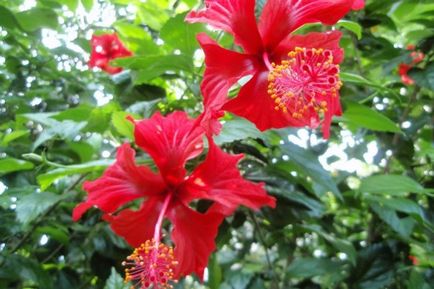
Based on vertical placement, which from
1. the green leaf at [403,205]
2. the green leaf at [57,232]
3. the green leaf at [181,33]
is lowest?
the green leaf at [57,232]

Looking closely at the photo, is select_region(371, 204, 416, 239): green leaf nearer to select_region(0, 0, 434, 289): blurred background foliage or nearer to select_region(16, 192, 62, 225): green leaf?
select_region(0, 0, 434, 289): blurred background foliage

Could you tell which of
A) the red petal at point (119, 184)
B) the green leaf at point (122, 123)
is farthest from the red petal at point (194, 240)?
the green leaf at point (122, 123)

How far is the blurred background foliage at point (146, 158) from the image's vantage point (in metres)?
1.29

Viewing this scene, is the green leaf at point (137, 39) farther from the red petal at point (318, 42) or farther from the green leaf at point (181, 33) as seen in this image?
the red petal at point (318, 42)

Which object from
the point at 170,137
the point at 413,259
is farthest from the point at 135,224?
the point at 413,259

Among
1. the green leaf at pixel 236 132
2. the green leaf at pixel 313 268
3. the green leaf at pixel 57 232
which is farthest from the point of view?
the green leaf at pixel 313 268

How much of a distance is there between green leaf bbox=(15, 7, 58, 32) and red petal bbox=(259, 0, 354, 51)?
931 mm

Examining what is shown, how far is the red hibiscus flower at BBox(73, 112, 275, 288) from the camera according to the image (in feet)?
3.64

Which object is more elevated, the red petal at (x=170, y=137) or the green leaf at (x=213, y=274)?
the red petal at (x=170, y=137)

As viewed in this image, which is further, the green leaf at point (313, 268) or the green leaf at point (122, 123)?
the green leaf at point (313, 268)

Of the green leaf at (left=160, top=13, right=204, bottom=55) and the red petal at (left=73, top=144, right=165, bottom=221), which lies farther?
the green leaf at (left=160, top=13, right=204, bottom=55)

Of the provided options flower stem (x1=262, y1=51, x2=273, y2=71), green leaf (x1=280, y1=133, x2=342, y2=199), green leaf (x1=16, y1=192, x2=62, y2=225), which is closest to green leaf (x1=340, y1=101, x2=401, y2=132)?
green leaf (x1=280, y1=133, x2=342, y2=199)

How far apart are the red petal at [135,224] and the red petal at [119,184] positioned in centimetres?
3

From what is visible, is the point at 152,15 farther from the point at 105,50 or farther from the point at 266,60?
the point at 266,60
